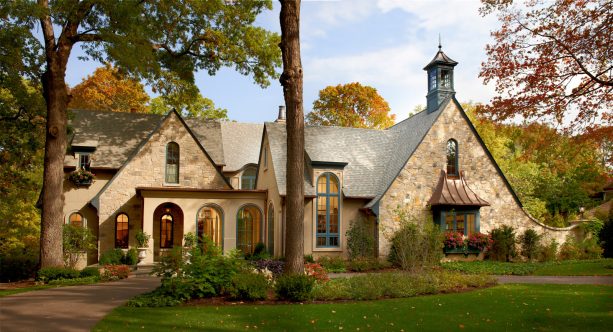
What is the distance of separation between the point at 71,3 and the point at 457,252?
1763 cm

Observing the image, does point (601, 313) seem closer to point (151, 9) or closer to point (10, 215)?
point (151, 9)

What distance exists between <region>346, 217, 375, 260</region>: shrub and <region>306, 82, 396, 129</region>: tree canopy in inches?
945

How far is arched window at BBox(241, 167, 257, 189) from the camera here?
28891 millimetres

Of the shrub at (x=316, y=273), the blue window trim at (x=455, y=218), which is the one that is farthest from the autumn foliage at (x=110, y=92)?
the shrub at (x=316, y=273)

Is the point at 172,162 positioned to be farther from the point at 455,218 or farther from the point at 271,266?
Answer: the point at 455,218

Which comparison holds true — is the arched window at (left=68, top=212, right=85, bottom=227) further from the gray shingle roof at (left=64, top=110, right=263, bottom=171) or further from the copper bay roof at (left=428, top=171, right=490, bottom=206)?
the copper bay roof at (left=428, top=171, right=490, bottom=206)

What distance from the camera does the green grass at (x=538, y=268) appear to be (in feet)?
57.9

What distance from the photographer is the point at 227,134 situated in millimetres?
30984

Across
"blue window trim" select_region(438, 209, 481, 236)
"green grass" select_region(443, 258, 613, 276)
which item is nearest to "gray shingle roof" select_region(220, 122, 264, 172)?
"blue window trim" select_region(438, 209, 481, 236)

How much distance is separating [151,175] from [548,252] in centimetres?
1815

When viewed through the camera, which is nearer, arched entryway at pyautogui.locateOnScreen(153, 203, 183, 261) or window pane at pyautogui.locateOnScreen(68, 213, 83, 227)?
window pane at pyautogui.locateOnScreen(68, 213, 83, 227)

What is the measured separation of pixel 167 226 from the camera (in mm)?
24047

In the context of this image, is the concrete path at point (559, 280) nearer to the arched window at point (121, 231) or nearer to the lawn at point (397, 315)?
the lawn at point (397, 315)

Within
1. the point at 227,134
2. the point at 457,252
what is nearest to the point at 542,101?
the point at 457,252
